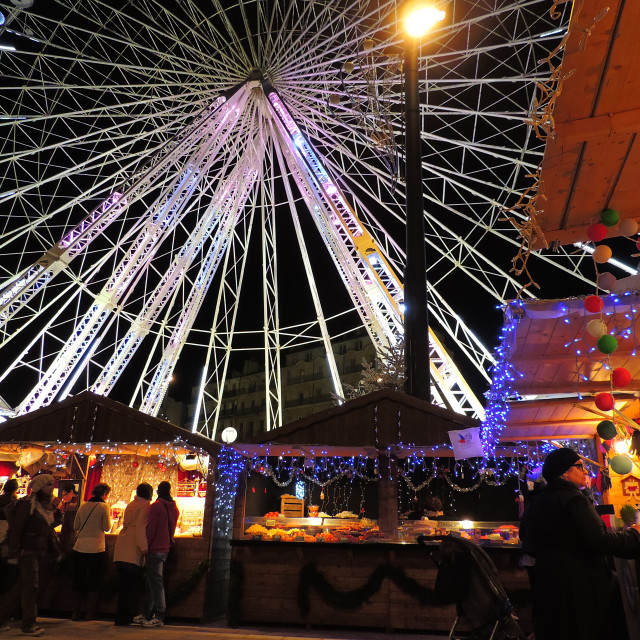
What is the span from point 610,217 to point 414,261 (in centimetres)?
734

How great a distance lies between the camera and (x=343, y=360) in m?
53.7

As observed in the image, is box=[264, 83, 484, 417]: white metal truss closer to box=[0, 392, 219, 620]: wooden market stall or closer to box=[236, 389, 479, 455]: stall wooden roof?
box=[236, 389, 479, 455]: stall wooden roof

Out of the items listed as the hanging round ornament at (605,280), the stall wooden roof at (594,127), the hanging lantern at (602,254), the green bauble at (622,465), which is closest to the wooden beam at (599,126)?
the stall wooden roof at (594,127)

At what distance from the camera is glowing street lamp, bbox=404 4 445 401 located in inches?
393

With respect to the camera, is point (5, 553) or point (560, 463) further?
point (5, 553)

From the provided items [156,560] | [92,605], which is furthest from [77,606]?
[156,560]

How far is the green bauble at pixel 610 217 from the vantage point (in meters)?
4.02

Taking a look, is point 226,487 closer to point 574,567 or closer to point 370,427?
point 370,427

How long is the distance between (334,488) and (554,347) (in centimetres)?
1035

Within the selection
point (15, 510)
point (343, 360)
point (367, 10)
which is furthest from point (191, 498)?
point (343, 360)

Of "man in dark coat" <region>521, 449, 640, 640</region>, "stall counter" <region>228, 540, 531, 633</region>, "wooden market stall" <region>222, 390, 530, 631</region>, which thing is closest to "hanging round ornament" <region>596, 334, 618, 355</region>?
"man in dark coat" <region>521, 449, 640, 640</region>

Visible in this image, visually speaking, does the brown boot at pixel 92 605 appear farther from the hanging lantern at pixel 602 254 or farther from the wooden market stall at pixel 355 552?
the hanging lantern at pixel 602 254

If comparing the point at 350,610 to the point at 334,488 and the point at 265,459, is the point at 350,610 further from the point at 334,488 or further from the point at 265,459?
the point at 334,488

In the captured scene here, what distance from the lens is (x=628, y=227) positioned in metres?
4.14
